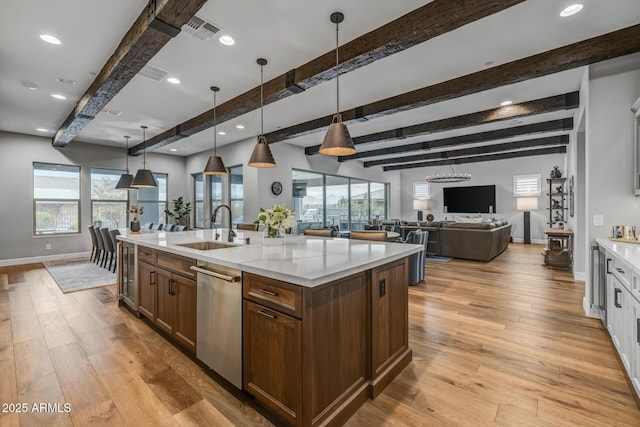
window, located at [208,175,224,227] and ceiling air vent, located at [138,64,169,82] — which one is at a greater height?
ceiling air vent, located at [138,64,169,82]

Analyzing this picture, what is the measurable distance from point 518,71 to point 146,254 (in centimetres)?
455

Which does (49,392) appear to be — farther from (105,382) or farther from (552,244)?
(552,244)

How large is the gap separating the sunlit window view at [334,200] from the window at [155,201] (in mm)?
4004

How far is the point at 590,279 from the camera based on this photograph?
335 cm

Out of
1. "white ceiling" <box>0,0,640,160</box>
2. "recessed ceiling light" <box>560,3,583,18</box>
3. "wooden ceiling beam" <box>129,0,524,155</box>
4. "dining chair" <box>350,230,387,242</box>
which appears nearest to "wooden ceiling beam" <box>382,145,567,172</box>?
"white ceiling" <box>0,0,640,160</box>

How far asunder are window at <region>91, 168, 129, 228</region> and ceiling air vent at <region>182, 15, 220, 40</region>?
646cm

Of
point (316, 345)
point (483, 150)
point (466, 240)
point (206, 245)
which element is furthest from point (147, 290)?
point (483, 150)

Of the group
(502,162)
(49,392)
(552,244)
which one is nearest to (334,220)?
(552,244)

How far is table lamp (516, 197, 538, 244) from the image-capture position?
974 centimetres

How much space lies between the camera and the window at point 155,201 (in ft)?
28.1

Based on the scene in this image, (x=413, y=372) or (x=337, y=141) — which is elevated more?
(x=337, y=141)

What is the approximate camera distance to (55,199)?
7.13 meters

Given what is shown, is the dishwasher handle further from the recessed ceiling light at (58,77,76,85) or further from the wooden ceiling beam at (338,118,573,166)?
the wooden ceiling beam at (338,118,573,166)

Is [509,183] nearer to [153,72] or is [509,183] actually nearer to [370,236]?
[370,236]
